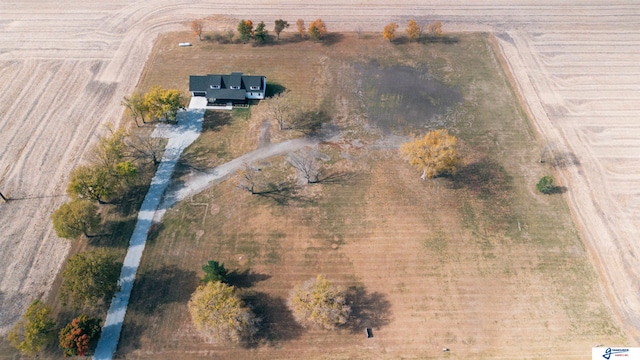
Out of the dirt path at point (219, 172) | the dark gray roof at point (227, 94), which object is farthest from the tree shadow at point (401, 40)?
the dark gray roof at point (227, 94)

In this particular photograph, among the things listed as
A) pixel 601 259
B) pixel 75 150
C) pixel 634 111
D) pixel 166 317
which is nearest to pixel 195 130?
pixel 75 150

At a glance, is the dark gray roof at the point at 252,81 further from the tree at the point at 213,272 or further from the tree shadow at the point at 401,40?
the tree at the point at 213,272

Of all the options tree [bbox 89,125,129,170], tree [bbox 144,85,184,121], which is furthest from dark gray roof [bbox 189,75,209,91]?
tree [bbox 89,125,129,170]

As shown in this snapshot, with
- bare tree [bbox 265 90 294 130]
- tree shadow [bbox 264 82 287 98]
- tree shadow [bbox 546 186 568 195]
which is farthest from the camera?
tree shadow [bbox 264 82 287 98]

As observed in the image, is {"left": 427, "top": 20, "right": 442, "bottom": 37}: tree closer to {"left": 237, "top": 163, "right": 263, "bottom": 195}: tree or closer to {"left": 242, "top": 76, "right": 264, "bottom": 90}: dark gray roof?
{"left": 242, "top": 76, "right": 264, "bottom": 90}: dark gray roof

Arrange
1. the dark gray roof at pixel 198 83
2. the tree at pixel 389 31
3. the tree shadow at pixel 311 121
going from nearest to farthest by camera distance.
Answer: the tree shadow at pixel 311 121
the dark gray roof at pixel 198 83
the tree at pixel 389 31

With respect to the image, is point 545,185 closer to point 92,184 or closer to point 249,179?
point 249,179
